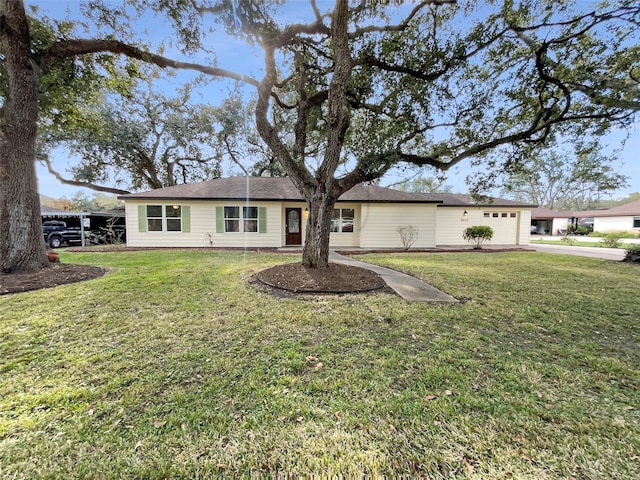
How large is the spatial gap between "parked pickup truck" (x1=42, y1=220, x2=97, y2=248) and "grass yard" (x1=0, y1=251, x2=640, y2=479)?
13258mm

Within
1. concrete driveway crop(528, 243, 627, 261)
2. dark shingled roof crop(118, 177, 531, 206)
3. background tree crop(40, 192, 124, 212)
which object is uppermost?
background tree crop(40, 192, 124, 212)

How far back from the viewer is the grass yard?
1618 millimetres

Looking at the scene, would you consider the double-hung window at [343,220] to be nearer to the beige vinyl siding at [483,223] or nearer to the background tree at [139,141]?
the beige vinyl siding at [483,223]

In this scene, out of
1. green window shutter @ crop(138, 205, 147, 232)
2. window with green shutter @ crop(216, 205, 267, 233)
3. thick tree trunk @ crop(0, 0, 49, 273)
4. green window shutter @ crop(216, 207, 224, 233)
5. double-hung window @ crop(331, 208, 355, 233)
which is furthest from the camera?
double-hung window @ crop(331, 208, 355, 233)

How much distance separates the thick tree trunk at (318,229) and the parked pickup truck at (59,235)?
15.9 m

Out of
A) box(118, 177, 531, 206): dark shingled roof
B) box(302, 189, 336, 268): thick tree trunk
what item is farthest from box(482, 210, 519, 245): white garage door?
box(302, 189, 336, 268): thick tree trunk

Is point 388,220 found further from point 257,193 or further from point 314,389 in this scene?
point 314,389

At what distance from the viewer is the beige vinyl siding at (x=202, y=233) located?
12.5 m

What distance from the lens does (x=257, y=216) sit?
1296cm

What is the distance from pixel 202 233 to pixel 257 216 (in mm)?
2796

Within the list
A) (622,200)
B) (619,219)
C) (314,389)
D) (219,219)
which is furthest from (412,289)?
(622,200)

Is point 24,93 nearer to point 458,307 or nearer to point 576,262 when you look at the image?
point 458,307

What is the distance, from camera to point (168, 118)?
1850 cm

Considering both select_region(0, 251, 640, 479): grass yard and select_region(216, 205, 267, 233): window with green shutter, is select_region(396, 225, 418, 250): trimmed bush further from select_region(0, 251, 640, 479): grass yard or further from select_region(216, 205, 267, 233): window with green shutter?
select_region(0, 251, 640, 479): grass yard
